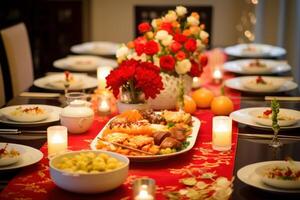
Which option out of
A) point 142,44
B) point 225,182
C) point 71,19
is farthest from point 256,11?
point 225,182

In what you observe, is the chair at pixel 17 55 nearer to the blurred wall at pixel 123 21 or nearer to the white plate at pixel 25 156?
the white plate at pixel 25 156

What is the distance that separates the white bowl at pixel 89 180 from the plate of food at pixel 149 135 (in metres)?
0.29

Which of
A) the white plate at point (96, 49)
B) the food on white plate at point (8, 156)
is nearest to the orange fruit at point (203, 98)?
the food on white plate at point (8, 156)

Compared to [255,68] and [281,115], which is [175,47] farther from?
[255,68]

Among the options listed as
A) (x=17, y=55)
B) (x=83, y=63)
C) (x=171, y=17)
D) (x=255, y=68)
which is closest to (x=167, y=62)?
(x=171, y=17)

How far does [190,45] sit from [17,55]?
5.45 ft

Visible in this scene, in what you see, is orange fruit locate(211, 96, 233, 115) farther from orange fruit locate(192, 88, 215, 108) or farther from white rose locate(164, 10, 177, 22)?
white rose locate(164, 10, 177, 22)

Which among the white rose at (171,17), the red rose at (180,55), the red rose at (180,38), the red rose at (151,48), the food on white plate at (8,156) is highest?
the white rose at (171,17)

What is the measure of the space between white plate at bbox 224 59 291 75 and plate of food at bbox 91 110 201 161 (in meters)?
1.34

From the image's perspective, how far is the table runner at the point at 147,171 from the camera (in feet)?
6.74

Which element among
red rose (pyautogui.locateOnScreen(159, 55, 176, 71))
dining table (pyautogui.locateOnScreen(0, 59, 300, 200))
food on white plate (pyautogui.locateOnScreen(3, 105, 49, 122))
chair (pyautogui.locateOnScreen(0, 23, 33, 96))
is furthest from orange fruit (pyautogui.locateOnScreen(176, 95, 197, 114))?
chair (pyautogui.locateOnScreen(0, 23, 33, 96))

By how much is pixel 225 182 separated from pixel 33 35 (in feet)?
16.5

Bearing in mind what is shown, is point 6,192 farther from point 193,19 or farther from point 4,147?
point 193,19

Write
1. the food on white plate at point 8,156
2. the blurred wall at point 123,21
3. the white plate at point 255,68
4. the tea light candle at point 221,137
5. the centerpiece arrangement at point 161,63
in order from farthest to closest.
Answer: the blurred wall at point 123,21, the white plate at point 255,68, the centerpiece arrangement at point 161,63, the tea light candle at point 221,137, the food on white plate at point 8,156
